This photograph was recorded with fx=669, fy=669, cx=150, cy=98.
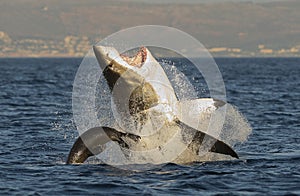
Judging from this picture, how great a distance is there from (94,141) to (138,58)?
8.76ft

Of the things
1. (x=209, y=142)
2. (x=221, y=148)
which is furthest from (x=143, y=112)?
(x=221, y=148)

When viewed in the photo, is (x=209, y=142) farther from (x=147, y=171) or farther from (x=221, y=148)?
(x=147, y=171)

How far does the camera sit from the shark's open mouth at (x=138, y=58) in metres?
17.1

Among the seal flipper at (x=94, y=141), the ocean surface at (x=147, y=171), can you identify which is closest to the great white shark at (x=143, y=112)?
the seal flipper at (x=94, y=141)

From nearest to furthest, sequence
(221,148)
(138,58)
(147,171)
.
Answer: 1. (138,58)
2. (221,148)
3. (147,171)

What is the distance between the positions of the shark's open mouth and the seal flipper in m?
2.11

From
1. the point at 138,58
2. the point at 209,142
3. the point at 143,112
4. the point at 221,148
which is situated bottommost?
the point at 221,148

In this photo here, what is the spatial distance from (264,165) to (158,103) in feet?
11.6

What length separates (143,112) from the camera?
58.4 ft

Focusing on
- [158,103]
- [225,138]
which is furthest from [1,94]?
[158,103]

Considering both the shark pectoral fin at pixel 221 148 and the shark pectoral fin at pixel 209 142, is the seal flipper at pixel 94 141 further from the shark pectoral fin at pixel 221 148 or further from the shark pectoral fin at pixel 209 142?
the shark pectoral fin at pixel 221 148

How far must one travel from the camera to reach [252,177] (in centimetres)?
1686

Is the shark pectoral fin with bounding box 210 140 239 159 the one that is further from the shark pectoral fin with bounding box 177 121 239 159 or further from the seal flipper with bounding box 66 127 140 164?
the seal flipper with bounding box 66 127 140 164

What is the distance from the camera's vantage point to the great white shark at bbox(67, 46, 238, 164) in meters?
17.1
